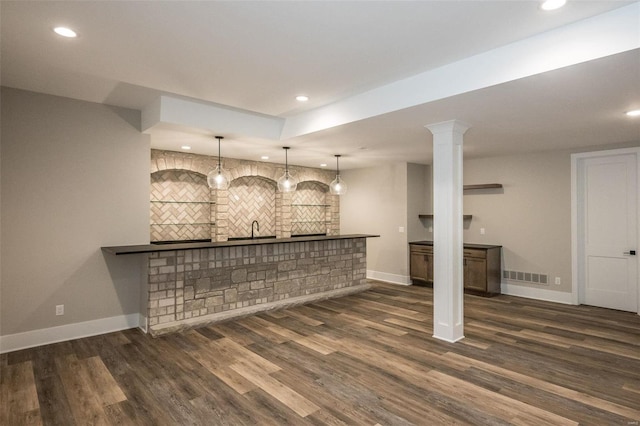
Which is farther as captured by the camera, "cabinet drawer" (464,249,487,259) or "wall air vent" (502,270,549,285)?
"cabinet drawer" (464,249,487,259)

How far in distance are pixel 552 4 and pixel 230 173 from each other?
18.4ft

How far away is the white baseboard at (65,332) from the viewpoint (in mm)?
3807

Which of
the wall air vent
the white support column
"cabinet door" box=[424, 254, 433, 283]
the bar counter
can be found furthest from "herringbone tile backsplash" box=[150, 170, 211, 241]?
the wall air vent

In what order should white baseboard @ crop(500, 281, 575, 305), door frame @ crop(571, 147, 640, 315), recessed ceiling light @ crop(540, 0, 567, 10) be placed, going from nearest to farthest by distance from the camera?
recessed ceiling light @ crop(540, 0, 567, 10), door frame @ crop(571, 147, 640, 315), white baseboard @ crop(500, 281, 575, 305)

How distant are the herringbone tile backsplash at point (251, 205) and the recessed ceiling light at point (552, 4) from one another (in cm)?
584

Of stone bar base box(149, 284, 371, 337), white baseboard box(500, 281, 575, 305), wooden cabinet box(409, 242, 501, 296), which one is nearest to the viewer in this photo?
stone bar base box(149, 284, 371, 337)

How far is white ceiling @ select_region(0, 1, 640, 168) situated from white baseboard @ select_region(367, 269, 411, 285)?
12.0 feet

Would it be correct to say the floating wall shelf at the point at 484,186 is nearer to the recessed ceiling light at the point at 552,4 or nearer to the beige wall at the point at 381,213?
the beige wall at the point at 381,213

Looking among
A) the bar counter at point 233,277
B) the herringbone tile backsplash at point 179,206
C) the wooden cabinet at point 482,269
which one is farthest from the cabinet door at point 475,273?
the herringbone tile backsplash at point 179,206

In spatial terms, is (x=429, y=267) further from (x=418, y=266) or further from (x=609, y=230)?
(x=609, y=230)

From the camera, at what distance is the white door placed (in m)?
5.29

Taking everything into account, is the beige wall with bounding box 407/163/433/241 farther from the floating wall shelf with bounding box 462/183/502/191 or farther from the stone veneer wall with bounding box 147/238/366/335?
the stone veneer wall with bounding box 147/238/366/335

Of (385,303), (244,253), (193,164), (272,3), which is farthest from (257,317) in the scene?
(272,3)

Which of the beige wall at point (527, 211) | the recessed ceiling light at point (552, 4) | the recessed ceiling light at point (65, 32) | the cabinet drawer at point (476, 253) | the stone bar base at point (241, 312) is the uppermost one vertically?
the recessed ceiling light at point (552, 4)
